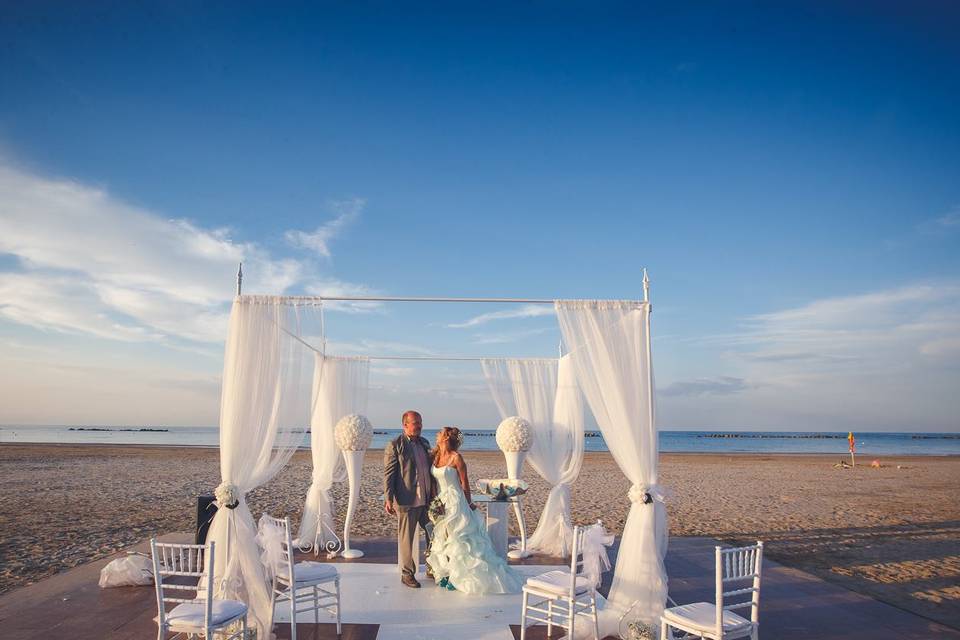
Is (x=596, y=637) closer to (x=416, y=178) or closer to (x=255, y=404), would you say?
(x=255, y=404)

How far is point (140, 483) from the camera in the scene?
572 inches

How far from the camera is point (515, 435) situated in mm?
6621

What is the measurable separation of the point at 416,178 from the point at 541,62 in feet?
8.78

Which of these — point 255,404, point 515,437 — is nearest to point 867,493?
point 515,437

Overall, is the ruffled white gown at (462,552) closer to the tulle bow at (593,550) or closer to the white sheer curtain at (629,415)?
the white sheer curtain at (629,415)

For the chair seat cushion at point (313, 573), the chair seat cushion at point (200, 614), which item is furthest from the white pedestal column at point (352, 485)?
the chair seat cushion at point (200, 614)

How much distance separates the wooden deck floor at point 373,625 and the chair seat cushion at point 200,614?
78 cm

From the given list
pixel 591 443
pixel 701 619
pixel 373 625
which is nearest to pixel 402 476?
pixel 373 625

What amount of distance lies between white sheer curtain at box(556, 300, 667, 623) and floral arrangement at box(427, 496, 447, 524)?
1.63 meters

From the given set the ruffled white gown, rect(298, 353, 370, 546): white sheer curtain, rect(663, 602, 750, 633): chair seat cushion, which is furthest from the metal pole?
rect(298, 353, 370, 546): white sheer curtain

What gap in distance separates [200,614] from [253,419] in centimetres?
164

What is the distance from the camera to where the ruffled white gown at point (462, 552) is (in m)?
5.14

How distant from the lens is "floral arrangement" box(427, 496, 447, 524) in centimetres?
533

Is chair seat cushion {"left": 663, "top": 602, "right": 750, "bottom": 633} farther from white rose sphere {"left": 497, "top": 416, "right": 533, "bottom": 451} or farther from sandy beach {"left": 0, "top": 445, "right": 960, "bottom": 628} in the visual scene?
white rose sphere {"left": 497, "top": 416, "right": 533, "bottom": 451}
